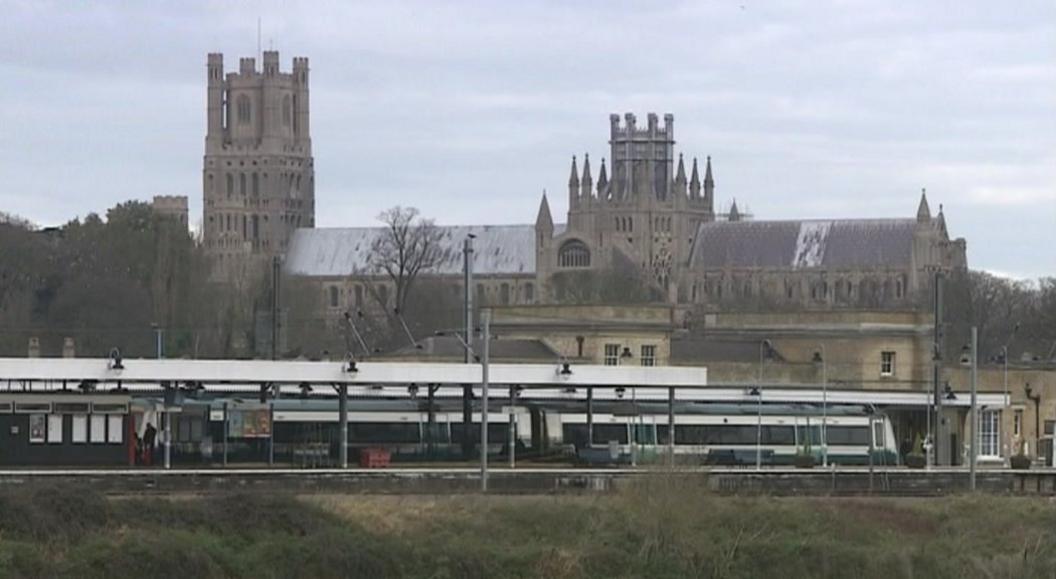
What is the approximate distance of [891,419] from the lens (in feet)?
265

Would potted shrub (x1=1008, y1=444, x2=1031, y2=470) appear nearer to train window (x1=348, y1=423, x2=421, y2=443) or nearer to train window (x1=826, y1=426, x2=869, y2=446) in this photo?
train window (x1=826, y1=426, x2=869, y2=446)

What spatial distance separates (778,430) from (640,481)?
20642 mm

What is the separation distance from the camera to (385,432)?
69812 mm

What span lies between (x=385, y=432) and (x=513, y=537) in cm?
1795

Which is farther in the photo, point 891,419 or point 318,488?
point 891,419

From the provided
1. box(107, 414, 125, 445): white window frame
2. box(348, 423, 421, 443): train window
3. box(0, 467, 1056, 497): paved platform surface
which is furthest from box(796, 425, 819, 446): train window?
box(107, 414, 125, 445): white window frame

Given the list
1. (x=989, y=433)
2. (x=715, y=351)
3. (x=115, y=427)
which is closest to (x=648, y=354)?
(x=715, y=351)

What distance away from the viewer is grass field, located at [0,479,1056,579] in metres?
48.5

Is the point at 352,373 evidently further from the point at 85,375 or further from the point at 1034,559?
the point at 1034,559

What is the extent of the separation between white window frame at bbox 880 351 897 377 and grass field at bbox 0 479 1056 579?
34918 millimetres

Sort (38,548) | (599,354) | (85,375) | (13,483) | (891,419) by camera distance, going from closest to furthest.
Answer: (38,548), (13,483), (85,375), (891,419), (599,354)

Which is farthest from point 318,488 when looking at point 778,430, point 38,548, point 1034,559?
point 778,430

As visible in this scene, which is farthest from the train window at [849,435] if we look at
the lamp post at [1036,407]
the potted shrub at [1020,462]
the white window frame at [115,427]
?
the white window frame at [115,427]

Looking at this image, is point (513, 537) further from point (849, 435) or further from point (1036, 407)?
point (1036, 407)
